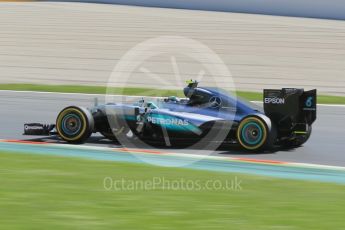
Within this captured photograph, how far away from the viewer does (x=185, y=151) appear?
10.8 metres

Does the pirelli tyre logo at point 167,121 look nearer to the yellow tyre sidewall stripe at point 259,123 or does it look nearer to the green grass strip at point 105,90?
the yellow tyre sidewall stripe at point 259,123

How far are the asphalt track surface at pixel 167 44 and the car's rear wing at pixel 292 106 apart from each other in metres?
8.62

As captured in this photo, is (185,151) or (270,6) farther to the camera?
(270,6)

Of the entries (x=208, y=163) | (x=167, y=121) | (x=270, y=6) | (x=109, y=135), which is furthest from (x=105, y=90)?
(x=270, y=6)

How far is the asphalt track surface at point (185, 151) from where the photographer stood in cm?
1056

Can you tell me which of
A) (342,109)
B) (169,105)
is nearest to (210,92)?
(169,105)

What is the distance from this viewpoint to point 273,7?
3184 centimetres

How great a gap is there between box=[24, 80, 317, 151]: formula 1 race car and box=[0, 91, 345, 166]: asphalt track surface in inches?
8.6

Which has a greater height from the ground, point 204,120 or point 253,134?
point 204,120

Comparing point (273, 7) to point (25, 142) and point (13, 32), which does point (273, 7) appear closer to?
point (13, 32)

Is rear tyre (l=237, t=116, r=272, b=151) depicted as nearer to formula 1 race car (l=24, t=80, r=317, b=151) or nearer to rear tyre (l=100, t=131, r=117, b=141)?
formula 1 race car (l=24, t=80, r=317, b=151)

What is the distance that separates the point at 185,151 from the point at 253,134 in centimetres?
100

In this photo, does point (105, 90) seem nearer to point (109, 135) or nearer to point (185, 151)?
point (109, 135)

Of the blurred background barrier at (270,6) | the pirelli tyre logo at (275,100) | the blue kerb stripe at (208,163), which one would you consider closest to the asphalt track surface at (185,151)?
the blue kerb stripe at (208,163)
